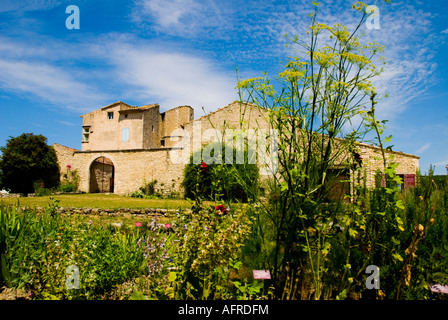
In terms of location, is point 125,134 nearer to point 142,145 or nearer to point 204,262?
point 142,145

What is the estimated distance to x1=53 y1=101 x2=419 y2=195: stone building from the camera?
19.4 meters

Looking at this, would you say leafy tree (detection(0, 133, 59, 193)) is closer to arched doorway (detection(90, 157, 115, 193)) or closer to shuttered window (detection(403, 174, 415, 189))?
arched doorway (detection(90, 157, 115, 193))

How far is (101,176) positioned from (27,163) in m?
5.48

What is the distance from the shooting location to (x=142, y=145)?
28594 millimetres

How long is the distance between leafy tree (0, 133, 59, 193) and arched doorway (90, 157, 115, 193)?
9.10ft

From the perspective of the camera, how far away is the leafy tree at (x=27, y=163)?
2183 centimetres

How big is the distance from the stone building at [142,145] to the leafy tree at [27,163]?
956mm

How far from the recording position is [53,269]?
8.56ft

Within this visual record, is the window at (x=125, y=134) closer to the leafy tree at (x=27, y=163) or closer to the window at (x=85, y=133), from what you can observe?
the window at (x=85, y=133)

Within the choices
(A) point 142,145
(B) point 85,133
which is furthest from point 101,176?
(B) point 85,133

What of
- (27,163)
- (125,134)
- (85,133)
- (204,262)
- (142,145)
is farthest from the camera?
(85,133)

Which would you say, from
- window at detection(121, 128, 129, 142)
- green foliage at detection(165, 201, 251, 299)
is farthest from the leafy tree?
green foliage at detection(165, 201, 251, 299)

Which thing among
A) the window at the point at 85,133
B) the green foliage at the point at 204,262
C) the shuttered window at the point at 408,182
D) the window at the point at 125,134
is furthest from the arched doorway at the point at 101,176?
the green foliage at the point at 204,262
